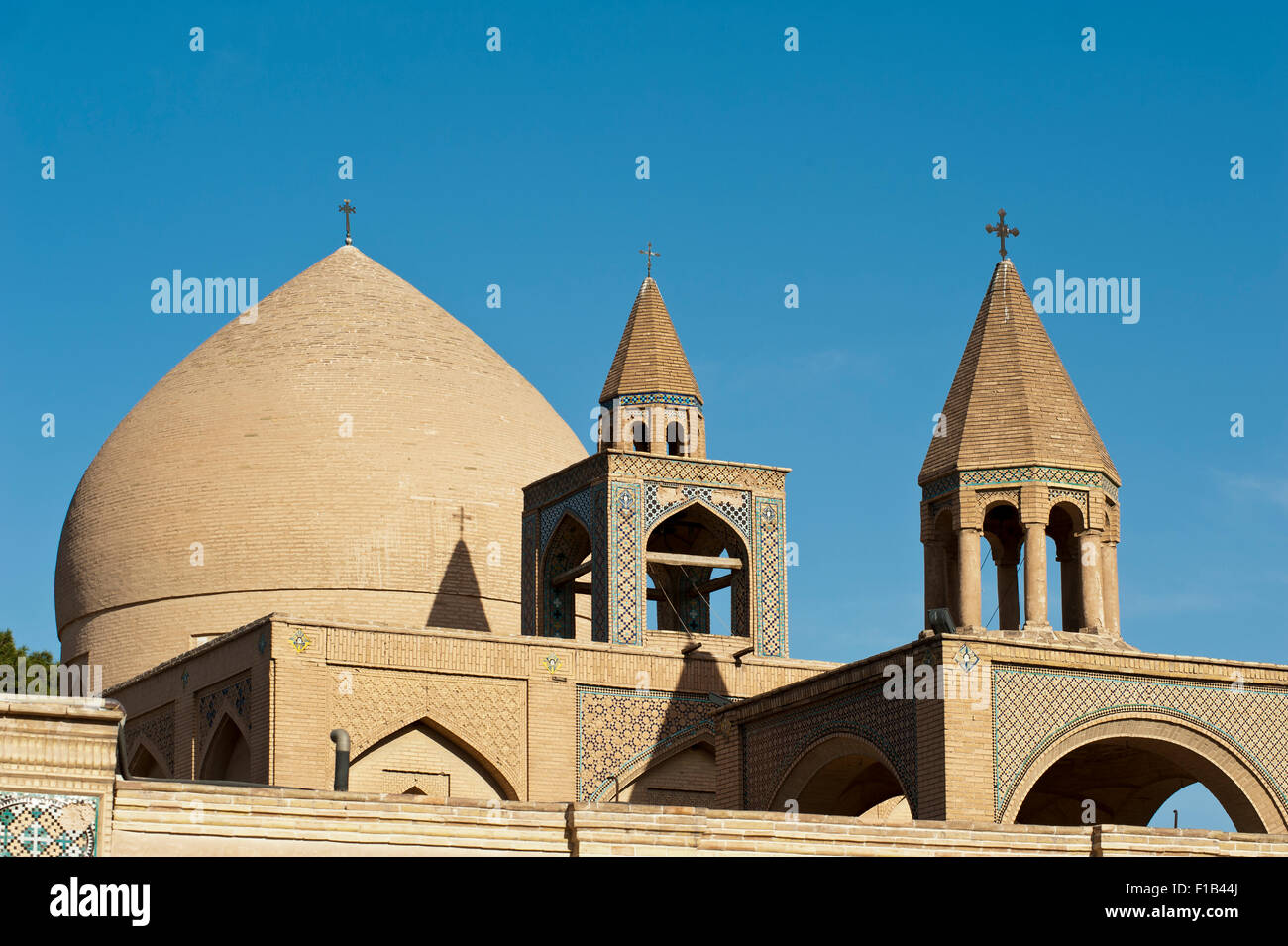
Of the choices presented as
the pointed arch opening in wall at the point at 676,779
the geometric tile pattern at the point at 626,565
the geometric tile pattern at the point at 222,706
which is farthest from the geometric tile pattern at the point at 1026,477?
the geometric tile pattern at the point at 222,706

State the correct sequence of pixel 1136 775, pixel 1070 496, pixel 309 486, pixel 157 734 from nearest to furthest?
pixel 1070 496
pixel 1136 775
pixel 157 734
pixel 309 486

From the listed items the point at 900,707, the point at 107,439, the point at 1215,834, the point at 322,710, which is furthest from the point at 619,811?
the point at 107,439

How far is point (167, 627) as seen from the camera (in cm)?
2309

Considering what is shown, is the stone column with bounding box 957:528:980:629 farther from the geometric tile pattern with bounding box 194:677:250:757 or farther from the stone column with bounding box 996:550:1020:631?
the geometric tile pattern with bounding box 194:677:250:757

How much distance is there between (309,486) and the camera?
23.1 meters

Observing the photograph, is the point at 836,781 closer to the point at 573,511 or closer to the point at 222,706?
the point at 573,511

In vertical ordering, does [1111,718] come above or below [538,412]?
below

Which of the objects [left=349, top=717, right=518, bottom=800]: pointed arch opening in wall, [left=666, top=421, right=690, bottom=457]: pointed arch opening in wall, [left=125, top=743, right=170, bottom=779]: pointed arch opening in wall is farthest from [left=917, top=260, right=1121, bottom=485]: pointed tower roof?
[left=125, top=743, right=170, bottom=779]: pointed arch opening in wall

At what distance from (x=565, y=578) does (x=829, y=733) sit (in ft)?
18.3

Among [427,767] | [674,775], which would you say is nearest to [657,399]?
[674,775]

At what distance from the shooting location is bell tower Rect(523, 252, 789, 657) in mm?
20453
